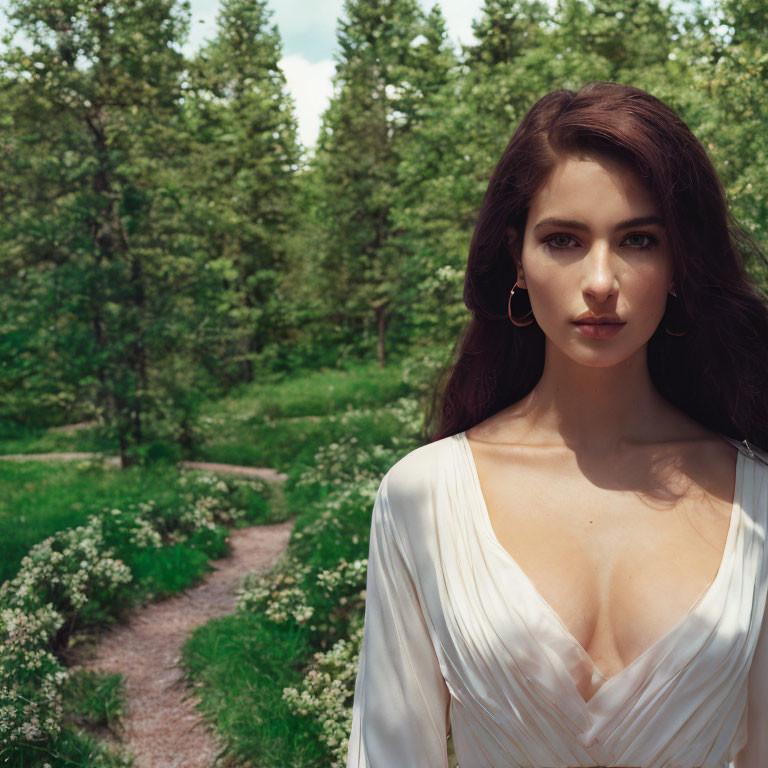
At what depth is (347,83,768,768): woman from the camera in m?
1.66

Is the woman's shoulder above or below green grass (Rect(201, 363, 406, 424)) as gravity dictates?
above

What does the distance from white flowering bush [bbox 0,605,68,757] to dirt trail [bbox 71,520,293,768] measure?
1.90 ft

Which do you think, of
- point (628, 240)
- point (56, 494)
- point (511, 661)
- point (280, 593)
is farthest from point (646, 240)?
point (56, 494)

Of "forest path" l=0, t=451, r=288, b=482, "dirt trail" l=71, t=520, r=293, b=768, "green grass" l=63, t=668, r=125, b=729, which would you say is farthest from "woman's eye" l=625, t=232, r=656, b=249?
"forest path" l=0, t=451, r=288, b=482

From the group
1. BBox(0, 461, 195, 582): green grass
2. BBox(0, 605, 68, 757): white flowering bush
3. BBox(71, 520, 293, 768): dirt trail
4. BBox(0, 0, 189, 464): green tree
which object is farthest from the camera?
BBox(0, 0, 189, 464): green tree

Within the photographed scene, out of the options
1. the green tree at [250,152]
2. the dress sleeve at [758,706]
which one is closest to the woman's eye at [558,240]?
the dress sleeve at [758,706]

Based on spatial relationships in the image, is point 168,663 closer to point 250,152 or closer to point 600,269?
point 600,269

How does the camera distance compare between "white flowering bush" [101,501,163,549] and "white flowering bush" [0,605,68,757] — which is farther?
"white flowering bush" [101,501,163,549]

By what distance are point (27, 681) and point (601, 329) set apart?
4292mm

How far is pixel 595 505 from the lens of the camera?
1837 millimetres

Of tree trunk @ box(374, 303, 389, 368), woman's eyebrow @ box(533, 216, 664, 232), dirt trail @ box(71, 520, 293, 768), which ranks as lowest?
dirt trail @ box(71, 520, 293, 768)

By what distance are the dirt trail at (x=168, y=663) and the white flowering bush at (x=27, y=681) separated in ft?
1.90

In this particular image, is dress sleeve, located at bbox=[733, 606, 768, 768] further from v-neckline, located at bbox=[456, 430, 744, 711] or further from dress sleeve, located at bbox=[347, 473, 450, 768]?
dress sleeve, located at bbox=[347, 473, 450, 768]

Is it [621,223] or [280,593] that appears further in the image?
[280,593]
